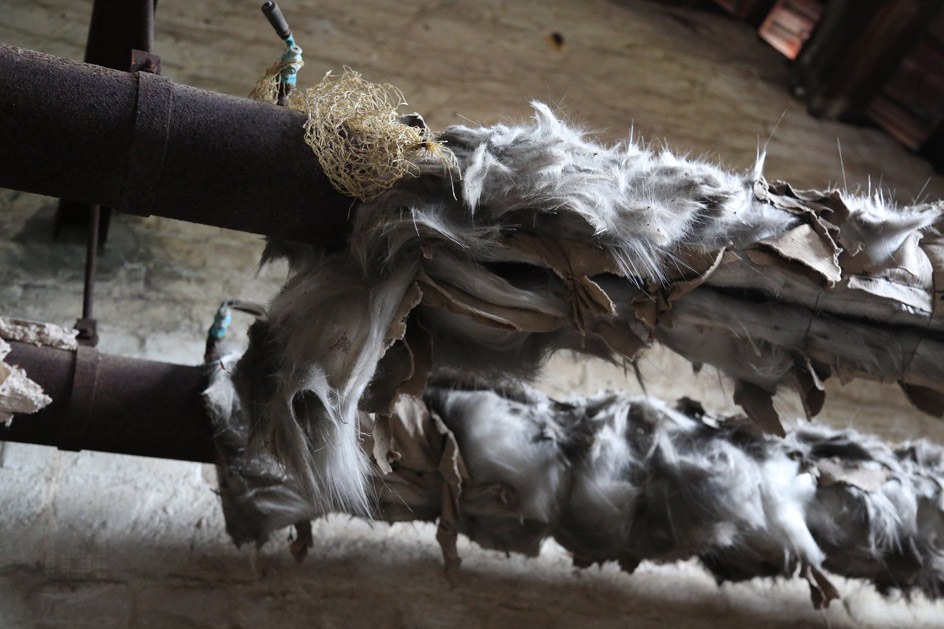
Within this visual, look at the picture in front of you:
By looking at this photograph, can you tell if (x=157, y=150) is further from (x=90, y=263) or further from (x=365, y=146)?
(x=90, y=263)

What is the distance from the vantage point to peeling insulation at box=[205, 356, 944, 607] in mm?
1350

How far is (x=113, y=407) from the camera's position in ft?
4.05

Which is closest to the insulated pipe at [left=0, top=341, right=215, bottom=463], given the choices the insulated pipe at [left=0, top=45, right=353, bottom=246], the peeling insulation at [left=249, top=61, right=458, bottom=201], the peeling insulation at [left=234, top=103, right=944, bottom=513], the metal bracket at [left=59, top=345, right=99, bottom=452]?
the metal bracket at [left=59, top=345, right=99, bottom=452]

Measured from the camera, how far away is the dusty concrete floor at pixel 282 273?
1405mm

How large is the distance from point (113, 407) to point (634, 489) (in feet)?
2.73

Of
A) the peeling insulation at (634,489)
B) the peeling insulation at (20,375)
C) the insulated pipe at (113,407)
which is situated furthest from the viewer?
the peeling insulation at (634,489)

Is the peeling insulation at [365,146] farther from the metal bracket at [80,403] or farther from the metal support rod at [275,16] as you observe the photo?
the metal bracket at [80,403]

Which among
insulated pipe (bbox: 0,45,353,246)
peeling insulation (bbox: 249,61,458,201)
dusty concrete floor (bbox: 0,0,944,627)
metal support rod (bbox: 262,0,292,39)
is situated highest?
metal support rod (bbox: 262,0,292,39)

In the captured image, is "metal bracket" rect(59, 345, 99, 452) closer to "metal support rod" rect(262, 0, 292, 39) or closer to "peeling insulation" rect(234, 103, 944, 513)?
"peeling insulation" rect(234, 103, 944, 513)

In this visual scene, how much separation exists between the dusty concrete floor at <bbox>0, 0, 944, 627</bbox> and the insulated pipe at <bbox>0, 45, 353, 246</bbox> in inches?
16.0

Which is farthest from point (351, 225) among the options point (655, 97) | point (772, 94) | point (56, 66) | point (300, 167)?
point (772, 94)

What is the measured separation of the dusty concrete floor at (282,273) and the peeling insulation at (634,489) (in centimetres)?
14

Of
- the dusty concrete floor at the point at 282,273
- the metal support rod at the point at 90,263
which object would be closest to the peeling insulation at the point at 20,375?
the metal support rod at the point at 90,263

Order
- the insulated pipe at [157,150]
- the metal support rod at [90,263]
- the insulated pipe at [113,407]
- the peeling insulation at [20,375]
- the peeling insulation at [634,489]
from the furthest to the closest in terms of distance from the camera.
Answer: the metal support rod at [90,263] < the peeling insulation at [634,489] < the insulated pipe at [113,407] < the peeling insulation at [20,375] < the insulated pipe at [157,150]
